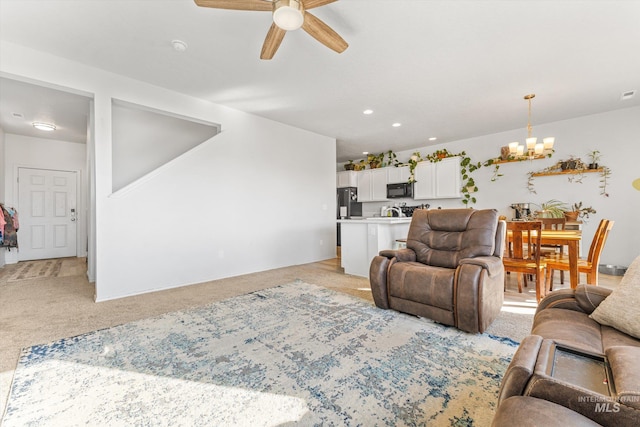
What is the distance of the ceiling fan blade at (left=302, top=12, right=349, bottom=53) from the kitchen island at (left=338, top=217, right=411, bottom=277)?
250 cm

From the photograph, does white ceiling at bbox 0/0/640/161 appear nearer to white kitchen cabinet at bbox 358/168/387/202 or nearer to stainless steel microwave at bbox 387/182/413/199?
stainless steel microwave at bbox 387/182/413/199

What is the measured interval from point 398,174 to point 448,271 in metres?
4.90

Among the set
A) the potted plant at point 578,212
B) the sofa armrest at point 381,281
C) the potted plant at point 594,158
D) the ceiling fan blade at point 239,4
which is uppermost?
the ceiling fan blade at point 239,4

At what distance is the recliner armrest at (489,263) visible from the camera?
2277 millimetres

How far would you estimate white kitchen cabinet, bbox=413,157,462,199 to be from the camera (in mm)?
6117

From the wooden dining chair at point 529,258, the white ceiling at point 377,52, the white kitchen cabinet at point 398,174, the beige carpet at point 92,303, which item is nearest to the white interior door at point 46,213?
the beige carpet at point 92,303

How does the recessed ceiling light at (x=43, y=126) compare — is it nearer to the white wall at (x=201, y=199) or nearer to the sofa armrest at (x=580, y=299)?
the white wall at (x=201, y=199)

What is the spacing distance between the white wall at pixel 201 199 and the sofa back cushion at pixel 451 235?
268 cm

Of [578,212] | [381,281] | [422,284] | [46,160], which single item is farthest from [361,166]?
[46,160]

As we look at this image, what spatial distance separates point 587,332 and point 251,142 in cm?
454

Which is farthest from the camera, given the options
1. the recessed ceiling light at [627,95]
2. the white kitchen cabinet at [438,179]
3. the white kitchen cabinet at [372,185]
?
the white kitchen cabinet at [372,185]

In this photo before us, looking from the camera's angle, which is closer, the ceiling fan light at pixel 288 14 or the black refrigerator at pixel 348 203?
the ceiling fan light at pixel 288 14

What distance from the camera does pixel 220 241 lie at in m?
4.32

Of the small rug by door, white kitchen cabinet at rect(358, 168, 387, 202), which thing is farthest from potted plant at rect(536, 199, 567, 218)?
the small rug by door
